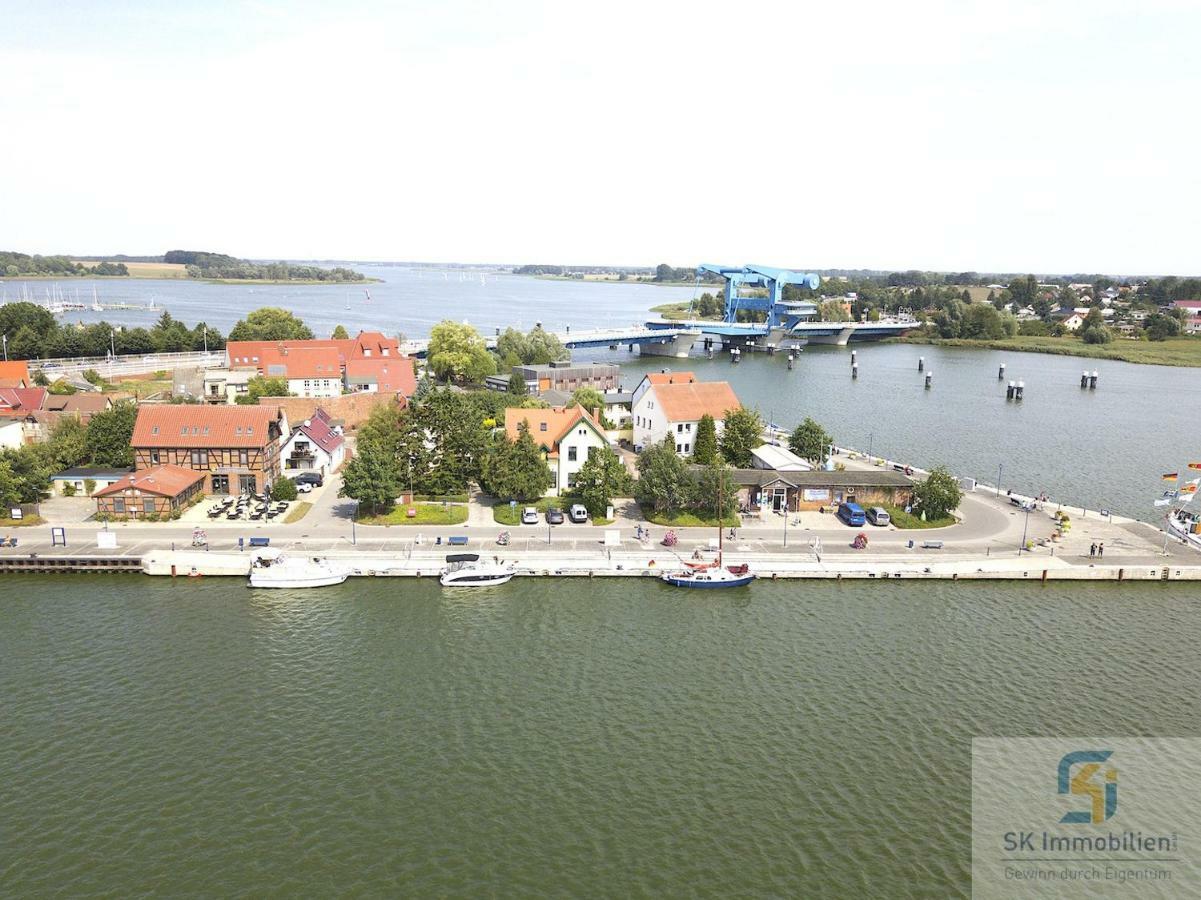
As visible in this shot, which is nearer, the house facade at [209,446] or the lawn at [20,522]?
the lawn at [20,522]

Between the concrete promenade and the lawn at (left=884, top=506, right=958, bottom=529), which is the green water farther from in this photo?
the lawn at (left=884, top=506, right=958, bottom=529)

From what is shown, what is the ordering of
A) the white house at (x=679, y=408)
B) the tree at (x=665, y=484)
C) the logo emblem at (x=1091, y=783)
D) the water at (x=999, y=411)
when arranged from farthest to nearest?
the water at (x=999, y=411), the white house at (x=679, y=408), the tree at (x=665, y=484), the logo emblem at (x=1091, y=783)

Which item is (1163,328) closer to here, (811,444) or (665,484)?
(811,444)

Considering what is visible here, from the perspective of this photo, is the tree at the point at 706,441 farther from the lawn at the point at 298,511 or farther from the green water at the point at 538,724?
the lawn at the point at 298,511

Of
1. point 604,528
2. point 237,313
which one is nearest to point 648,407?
point 604,528

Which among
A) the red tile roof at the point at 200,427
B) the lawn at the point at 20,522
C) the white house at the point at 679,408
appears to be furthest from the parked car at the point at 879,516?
the lawn at the point at 20,522

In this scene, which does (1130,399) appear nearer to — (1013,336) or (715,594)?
(1013,336)
